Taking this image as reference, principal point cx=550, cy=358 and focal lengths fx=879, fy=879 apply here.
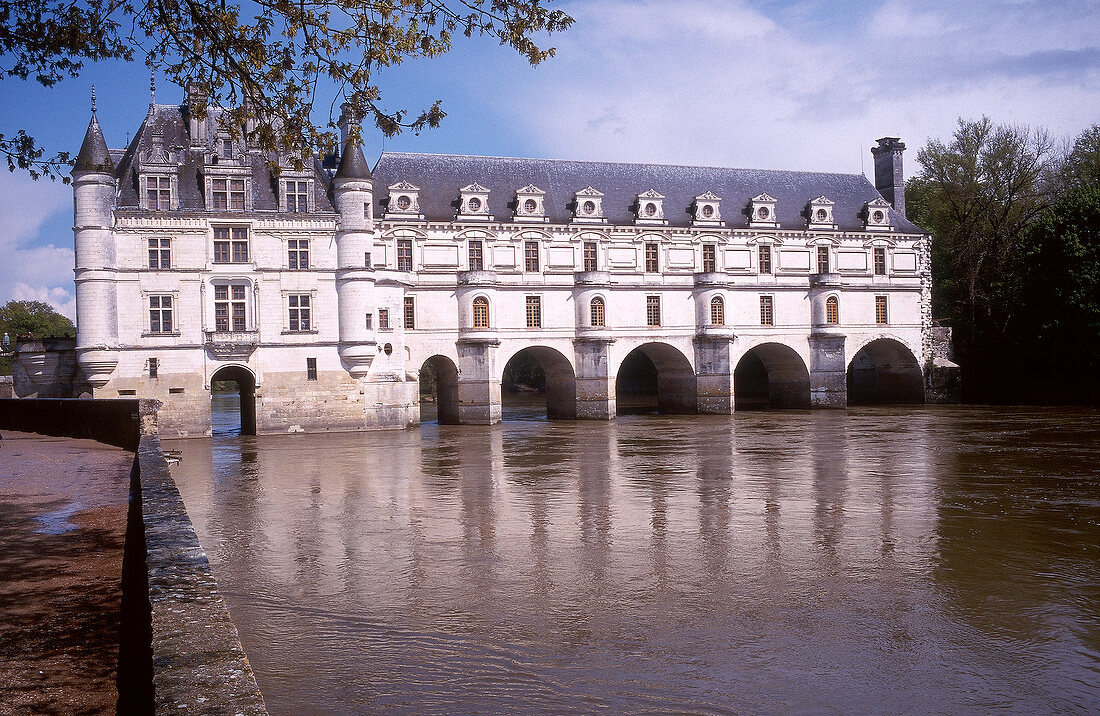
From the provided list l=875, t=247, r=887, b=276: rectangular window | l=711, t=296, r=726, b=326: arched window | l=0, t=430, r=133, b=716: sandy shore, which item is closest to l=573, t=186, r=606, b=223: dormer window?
l=711, t=296, r=726, b=326: arched window

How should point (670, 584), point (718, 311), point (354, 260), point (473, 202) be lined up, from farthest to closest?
point (718, 311) → point (473, 202) → point (354, 260) → point (670, 584)

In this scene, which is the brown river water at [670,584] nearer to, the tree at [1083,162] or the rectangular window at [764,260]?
the rectangular window at [764,260]

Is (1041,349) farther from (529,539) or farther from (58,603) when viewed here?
(58,603)

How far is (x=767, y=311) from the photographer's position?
41.3 meters

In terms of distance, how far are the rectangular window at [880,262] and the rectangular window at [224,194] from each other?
29381mm

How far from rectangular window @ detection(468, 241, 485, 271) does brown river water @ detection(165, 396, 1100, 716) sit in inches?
626

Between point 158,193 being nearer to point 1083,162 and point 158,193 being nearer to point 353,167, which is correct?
point 353,167

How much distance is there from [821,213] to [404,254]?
2033cm

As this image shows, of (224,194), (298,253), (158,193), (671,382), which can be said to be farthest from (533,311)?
(158,193)

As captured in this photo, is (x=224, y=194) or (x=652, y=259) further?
(x=652, y=259)

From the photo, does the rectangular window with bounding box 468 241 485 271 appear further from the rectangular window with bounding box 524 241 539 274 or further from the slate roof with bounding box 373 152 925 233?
the rectangular window with bounding box 524 241 539 274

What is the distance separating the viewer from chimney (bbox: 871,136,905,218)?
4531 cm

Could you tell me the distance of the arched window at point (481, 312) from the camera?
120 feet

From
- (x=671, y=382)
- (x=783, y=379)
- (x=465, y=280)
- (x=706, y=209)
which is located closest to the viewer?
(x=465, y=280)
